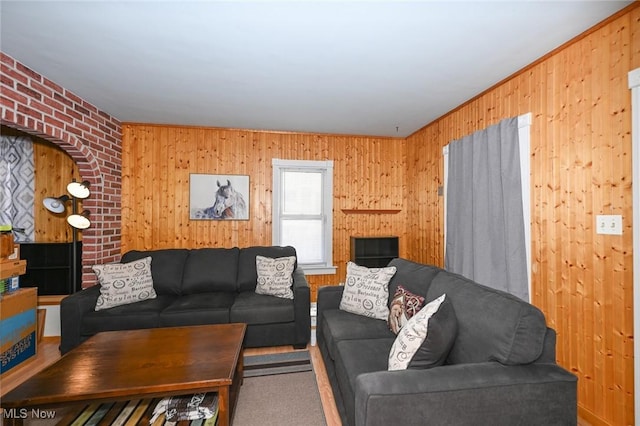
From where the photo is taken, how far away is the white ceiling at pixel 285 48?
168 cm

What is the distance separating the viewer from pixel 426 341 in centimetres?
136

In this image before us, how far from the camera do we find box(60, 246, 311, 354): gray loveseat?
8.55ft

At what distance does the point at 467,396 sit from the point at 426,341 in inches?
10.0

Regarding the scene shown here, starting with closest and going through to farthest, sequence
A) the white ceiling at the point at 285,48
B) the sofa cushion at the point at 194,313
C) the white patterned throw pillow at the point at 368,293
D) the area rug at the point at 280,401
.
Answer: the white ceiling at the point at 285,48
the area rug at the point at 280,401
the white patterned throw pillow at the point at 368,293
the sofa cushion at the point at 194,313

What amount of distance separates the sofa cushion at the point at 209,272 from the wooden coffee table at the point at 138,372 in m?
1.06

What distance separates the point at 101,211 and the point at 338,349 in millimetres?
3257

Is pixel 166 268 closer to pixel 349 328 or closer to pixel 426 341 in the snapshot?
pixel 349 328

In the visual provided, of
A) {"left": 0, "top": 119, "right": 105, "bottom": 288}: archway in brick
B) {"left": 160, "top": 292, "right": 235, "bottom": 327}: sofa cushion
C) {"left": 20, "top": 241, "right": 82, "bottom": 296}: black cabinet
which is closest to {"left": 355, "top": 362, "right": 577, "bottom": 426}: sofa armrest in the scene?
{"left": 160, "top": 292, "right": 235, "bottom": 327}: sofa cushion

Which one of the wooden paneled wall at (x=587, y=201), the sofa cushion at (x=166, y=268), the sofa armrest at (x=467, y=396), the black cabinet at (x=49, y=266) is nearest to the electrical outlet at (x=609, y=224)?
the wooden paneled wall at (x=587, y=201)

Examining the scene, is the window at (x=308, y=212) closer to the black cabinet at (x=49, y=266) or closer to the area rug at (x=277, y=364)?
the area rug at (x=277, y=364)

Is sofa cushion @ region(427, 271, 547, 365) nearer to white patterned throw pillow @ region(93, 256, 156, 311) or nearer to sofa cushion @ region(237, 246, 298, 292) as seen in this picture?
sofa cushion @ region(237, 246, 298, 292)

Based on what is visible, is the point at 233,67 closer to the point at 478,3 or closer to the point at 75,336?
the point at 478,3

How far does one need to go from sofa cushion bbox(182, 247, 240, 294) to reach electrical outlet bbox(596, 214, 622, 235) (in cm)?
327

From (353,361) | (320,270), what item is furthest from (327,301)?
(320,270)
